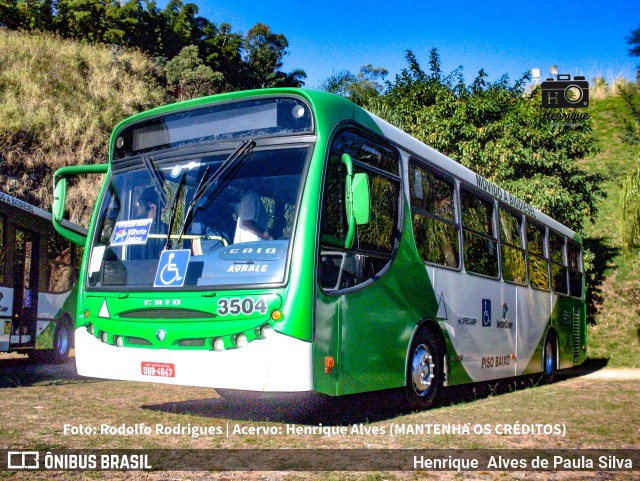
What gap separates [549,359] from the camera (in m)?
13.9

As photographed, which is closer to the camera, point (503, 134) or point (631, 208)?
point (631, 208)

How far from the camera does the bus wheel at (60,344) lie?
16047 millimetres

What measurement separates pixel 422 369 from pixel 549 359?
21.3ft

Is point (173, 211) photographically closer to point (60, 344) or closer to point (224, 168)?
point (224, 168)

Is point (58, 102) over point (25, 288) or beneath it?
over

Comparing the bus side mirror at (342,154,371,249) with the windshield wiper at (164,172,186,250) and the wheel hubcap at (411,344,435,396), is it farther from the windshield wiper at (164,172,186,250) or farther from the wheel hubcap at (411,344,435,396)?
the wheel hubcap at (411,344,435,396)

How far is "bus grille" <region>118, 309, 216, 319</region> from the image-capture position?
256 inches

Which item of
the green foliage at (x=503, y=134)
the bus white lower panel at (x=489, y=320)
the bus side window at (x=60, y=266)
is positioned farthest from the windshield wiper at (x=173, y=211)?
the green foliage at (x=503, y=134)

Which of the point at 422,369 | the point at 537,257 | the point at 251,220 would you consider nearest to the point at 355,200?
the point at 251,220

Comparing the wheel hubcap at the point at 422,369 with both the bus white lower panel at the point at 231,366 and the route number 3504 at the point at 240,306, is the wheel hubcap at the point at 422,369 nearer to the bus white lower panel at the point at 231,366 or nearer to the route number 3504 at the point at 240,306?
the bus white lower panel at the point at 231,366

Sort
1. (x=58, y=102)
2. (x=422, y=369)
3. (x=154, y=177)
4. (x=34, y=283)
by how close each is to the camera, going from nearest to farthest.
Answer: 1. (x=154, y=177)
2. (x=422, y=369)
3. (x=34, y=283)
4. (x=58, y=102)

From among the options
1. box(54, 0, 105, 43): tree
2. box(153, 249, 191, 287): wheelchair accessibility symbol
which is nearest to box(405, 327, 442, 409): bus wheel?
box(153, 249, 191, 287): wheelchair accessibility symbol

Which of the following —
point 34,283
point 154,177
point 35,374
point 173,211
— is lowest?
point 35,374

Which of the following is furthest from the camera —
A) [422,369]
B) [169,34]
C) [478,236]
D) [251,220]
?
[169,34]
